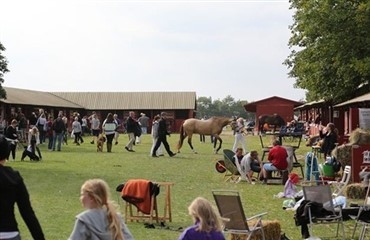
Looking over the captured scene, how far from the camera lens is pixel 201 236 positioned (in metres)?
5.68

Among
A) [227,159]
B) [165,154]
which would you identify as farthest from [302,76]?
[227,159]

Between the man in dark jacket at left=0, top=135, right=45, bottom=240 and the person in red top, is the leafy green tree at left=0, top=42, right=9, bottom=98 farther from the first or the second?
the man in dark jacket at left=0, top=135, right=45, bottom=240

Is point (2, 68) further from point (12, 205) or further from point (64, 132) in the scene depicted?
point (12, 205)

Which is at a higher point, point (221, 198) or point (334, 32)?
point (334, 32)

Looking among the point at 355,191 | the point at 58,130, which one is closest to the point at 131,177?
the point at 355,191

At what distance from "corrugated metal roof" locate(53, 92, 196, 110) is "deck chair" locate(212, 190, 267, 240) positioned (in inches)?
2201

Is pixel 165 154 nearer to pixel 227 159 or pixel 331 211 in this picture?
pixel 227 159

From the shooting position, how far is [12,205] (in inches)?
207

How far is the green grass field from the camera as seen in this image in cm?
1065

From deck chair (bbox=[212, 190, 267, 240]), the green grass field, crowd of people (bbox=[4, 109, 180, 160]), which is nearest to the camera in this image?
deck chair (bbox=[212, 190, 267, 240])

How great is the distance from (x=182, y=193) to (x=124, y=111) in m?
52.4

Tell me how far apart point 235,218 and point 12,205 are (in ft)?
13.1

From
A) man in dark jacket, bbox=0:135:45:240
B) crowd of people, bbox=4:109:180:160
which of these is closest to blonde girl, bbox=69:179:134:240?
man in dark jacket, bbox=0:135:45:240

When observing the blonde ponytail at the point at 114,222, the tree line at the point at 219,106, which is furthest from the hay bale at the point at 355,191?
the tree line at the point at 219,106
